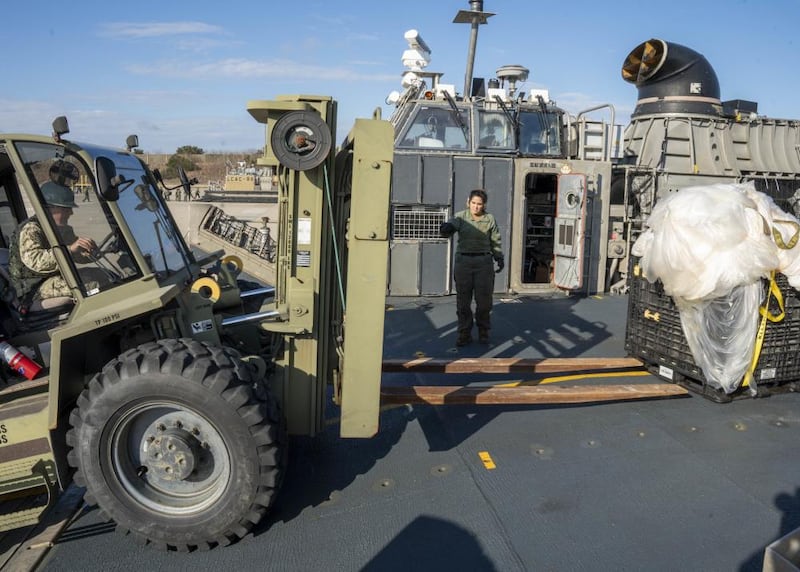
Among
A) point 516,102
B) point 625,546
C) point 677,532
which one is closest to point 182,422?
point 625,546

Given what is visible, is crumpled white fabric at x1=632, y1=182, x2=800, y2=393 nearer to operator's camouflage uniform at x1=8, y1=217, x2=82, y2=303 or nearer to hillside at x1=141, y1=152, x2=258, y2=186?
operator's camouflage uniform at x1=8, y1=217, x2=82, y2=303

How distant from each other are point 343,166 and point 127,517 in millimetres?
2402

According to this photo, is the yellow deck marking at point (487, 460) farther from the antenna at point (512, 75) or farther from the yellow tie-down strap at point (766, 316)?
the antenna at point (512, 75)

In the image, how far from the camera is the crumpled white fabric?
4375 mm

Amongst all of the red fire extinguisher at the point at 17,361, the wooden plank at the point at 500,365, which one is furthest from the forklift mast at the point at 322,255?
the wooden plank at the point at 500,365

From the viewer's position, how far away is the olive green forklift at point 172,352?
9.75 feet

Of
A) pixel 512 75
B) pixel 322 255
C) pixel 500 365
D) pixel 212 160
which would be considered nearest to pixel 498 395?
pixel 500 365

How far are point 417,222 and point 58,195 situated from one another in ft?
23.4

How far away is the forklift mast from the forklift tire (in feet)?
1.55

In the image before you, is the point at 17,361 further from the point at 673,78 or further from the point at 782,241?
the point at 673,78

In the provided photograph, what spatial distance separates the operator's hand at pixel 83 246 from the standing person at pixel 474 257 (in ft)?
13.4

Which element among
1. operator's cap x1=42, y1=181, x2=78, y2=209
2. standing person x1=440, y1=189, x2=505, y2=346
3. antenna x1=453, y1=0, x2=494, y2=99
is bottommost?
standing person x1=440, y1=189, x2=505, y2=346

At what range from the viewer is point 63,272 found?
122 inches

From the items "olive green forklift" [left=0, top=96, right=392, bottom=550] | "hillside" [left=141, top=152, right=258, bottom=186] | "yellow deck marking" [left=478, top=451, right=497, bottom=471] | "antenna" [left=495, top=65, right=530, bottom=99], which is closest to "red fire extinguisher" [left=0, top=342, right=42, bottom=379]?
"olive green forklift" [left=0, top=96, right=392, bottom=550]
